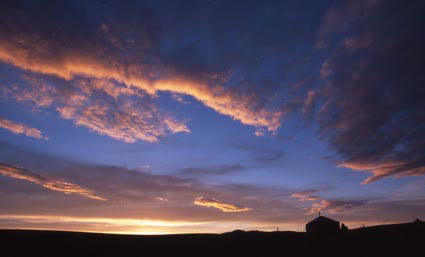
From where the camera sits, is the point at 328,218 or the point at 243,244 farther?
the point at 328,218

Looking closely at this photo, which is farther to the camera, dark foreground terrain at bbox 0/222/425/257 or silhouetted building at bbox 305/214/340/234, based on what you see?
silhouetted building at bbox 305/214/340/234

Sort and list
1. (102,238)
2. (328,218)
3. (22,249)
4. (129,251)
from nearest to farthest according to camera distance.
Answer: (22,249) < (129,251) < (102,238) < (328,218)

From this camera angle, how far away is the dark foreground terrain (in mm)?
13078

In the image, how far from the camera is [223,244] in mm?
15602

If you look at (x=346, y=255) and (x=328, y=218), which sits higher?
(x=328, y=218)

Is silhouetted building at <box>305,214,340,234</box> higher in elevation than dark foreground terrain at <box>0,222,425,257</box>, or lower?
higher

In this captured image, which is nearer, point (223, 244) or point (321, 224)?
point (223, 244)

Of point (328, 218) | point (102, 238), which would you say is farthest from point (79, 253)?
point (328, 218)

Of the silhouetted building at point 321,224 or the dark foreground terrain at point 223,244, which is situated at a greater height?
the silhouetted building at point 321,224

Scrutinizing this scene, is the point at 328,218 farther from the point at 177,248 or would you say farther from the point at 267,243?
the point at 177,248

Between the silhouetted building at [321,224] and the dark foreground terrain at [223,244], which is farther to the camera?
the silhouetted building at [321,224]

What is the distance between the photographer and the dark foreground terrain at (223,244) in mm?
13078

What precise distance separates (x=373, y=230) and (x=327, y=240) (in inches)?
165

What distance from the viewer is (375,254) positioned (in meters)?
14.0
